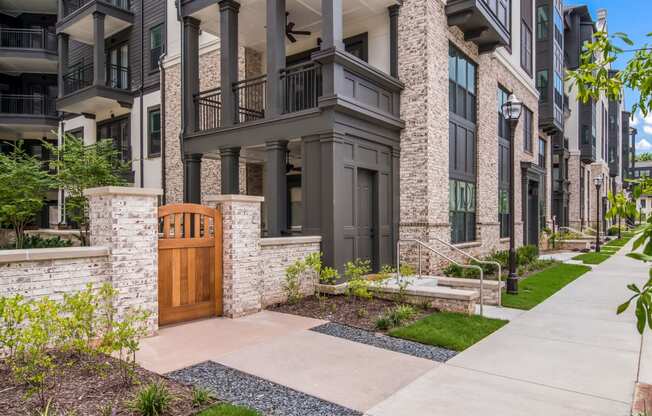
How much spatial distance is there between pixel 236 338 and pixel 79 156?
9848 millimetres

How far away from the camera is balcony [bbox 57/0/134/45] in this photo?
17344mm

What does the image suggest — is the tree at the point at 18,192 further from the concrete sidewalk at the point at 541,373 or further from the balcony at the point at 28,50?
the balcony at the point at 28,50

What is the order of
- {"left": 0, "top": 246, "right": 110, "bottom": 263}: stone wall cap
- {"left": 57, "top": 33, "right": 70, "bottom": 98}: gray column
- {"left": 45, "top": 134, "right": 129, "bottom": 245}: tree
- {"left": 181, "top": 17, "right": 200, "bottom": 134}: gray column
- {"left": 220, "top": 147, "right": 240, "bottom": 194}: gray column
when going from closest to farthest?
{"left": 0, "top": 246, "right": 110, "bottom": 263}: stone wall cap < {"left": 220, "top": 147, "right": 240, "bottom": 194}: gray column < {"left": 45, "top": 134, "right": 129, "bottom": 245}: tree < {"left": 181, "top": 17, "right": 200, "bottom": 134}: gray column < {"left": 57, "top": 33, "right": 70, "bottom": 98}: gray column

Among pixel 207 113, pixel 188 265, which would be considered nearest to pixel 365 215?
pixel 188 265

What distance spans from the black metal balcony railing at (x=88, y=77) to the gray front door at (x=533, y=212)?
19.9 meters

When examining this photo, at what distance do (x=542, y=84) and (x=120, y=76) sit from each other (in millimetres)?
23315

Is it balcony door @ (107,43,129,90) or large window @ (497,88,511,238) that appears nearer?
large window @ (497,88,511,238)

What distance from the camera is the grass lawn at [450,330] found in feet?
20.8

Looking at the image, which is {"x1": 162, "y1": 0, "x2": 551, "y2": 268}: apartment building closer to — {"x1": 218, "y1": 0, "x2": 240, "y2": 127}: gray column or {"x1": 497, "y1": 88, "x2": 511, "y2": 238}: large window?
{"x1": 218, "y1": 0, "x2": 240, "y2": 127}: gray column

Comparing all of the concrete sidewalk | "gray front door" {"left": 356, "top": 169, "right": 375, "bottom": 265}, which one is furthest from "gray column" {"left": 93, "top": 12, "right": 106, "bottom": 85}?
the concrete sidewalk

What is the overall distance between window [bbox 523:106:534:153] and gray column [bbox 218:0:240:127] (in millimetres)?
14935

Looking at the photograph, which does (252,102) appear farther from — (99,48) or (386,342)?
(386,342)

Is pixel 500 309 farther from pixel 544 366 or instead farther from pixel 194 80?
pixel 194 80

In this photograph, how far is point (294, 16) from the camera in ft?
41.3
